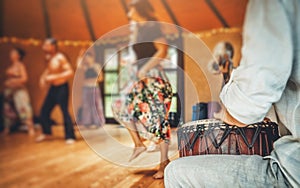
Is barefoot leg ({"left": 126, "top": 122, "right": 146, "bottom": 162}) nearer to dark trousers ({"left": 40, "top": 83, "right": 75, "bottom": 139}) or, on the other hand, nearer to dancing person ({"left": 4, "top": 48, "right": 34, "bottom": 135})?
dark trousers ({"left": 40, "top": 83, "right": 75, "bottom": 139})

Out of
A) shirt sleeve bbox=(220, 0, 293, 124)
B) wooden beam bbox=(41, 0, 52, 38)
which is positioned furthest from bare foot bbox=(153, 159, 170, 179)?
wooden beam bbox=(41, 0, 52, 38)

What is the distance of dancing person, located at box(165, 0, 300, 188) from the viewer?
897 millimetres

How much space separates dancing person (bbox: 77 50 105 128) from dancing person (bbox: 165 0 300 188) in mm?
415

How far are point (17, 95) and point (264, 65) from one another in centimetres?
110

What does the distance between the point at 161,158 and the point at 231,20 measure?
25.1 inches

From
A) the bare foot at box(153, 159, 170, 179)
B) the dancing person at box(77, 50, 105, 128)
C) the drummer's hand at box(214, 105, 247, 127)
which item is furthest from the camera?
the dancing person at box(77, 50, 105, 128)

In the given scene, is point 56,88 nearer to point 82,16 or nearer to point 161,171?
point 82,16

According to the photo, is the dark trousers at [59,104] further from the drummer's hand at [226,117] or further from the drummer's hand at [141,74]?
the drummer's hand at [226,117]

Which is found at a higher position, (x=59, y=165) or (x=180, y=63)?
(x=180, y=63)

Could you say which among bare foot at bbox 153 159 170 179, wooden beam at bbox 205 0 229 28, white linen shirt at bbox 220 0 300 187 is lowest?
bare foot at bbox 153 159 170 179

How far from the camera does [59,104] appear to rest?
1.40m

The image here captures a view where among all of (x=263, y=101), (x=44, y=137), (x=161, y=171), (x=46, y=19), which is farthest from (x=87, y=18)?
(x=263, y=101)

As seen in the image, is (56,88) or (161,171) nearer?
(161,171)

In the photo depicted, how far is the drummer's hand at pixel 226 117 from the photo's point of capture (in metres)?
1.06
